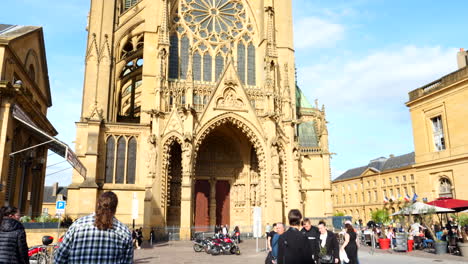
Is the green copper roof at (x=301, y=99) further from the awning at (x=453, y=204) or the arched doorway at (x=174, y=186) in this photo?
the awning at (x=453, y=204)

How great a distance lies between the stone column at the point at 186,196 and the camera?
2581cm

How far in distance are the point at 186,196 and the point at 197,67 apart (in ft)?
38.8

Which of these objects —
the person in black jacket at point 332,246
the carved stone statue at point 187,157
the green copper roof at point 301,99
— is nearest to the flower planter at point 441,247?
the person in black jacket at point 332,246

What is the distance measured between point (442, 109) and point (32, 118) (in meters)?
25.6

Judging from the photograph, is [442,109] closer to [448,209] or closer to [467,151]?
[467,151]

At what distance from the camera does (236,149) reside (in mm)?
32812

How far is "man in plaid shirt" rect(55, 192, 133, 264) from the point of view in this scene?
3.34 metres

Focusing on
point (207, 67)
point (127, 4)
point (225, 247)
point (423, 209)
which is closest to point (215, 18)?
point (207, 67)

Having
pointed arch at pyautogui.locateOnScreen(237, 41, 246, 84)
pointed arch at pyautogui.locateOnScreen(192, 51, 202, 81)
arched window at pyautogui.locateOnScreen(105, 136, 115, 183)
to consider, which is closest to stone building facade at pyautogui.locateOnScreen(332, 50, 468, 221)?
pointed arch at pyautogui.locateOnScreen(237, 41, 246, 84)

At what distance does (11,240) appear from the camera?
5.51m

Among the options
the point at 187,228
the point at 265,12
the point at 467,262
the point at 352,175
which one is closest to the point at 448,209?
the point at 467,262

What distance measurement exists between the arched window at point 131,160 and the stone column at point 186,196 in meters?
4.88

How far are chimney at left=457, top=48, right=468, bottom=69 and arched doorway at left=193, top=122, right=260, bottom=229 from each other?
669 inches

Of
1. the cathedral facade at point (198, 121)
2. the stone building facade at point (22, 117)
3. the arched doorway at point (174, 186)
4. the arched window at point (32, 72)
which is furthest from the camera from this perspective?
the arched doorway at point (174, 186)
